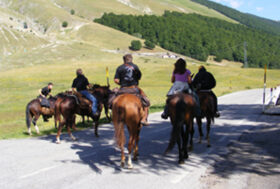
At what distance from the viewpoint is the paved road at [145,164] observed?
7.25 meters

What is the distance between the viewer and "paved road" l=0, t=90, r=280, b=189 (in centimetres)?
725

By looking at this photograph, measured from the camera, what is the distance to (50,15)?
175000 millimetres

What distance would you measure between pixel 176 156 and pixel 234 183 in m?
2.70

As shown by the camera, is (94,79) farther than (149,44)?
No

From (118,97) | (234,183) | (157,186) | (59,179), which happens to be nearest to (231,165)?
(234,183)

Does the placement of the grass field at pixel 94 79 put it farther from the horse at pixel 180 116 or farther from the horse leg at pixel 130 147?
the horse at pixel 180 116

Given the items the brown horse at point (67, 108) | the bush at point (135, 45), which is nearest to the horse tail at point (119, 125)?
the brown horse at point (67, 108)

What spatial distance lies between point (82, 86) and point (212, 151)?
6.45 meters

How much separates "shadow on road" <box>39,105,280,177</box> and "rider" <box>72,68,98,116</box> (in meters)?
1.32

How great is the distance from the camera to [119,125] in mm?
8445

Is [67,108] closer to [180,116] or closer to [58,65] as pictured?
[180,116]

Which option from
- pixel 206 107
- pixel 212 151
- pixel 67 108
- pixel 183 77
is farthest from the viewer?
pixel 67 108

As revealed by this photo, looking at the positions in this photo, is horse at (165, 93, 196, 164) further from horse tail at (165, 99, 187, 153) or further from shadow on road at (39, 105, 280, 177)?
shadow on road at (39, 105, 280, 177)

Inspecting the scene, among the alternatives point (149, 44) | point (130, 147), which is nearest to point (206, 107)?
point (130, 147)
